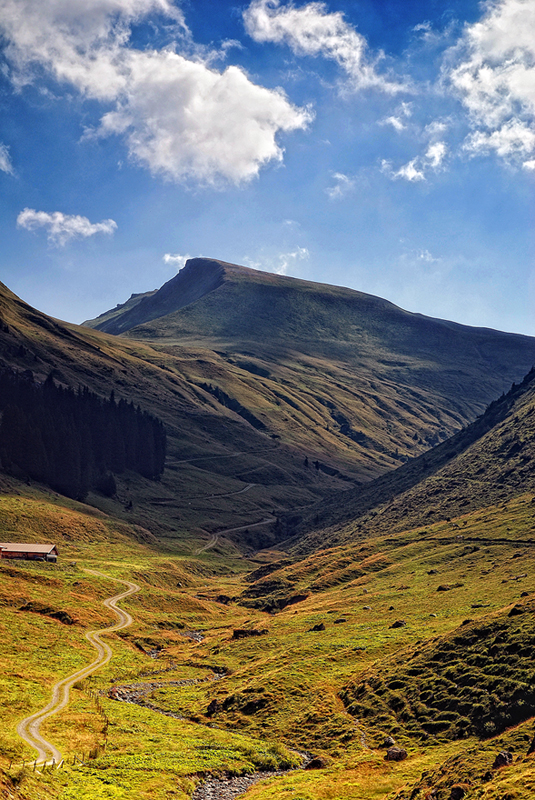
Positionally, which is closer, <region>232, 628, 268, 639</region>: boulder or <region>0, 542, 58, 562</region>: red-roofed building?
<region>232, 628, 268, 639</region>: boulder

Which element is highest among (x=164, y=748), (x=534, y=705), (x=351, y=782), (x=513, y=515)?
(x=513, y=515)

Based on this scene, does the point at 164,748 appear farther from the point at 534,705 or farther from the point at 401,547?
the point at 401,547

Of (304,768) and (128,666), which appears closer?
(304,768)

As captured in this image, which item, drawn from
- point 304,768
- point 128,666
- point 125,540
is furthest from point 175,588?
point 304,768

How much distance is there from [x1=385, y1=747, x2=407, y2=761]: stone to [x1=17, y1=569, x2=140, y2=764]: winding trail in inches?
874

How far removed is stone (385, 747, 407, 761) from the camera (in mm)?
42412

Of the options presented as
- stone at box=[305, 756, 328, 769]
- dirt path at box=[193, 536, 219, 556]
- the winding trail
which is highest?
stone at box=[305, 756, 328, 769]

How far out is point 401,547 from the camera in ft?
407

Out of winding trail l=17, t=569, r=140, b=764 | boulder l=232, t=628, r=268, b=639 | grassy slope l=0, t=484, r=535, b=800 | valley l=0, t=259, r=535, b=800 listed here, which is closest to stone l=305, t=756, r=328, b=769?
valley l=0, t=259, r=535, b=800

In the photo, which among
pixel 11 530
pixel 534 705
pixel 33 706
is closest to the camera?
pixel 534 705

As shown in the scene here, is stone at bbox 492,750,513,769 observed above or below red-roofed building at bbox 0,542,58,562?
above

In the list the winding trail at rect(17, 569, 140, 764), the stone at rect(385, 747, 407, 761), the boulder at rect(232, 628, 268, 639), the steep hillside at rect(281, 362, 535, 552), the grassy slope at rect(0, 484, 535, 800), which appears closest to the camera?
the grassy slope at rect(0, 484, 535, 800)

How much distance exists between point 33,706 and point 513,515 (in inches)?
3602

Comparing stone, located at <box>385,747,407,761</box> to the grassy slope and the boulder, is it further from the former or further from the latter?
the boulder
